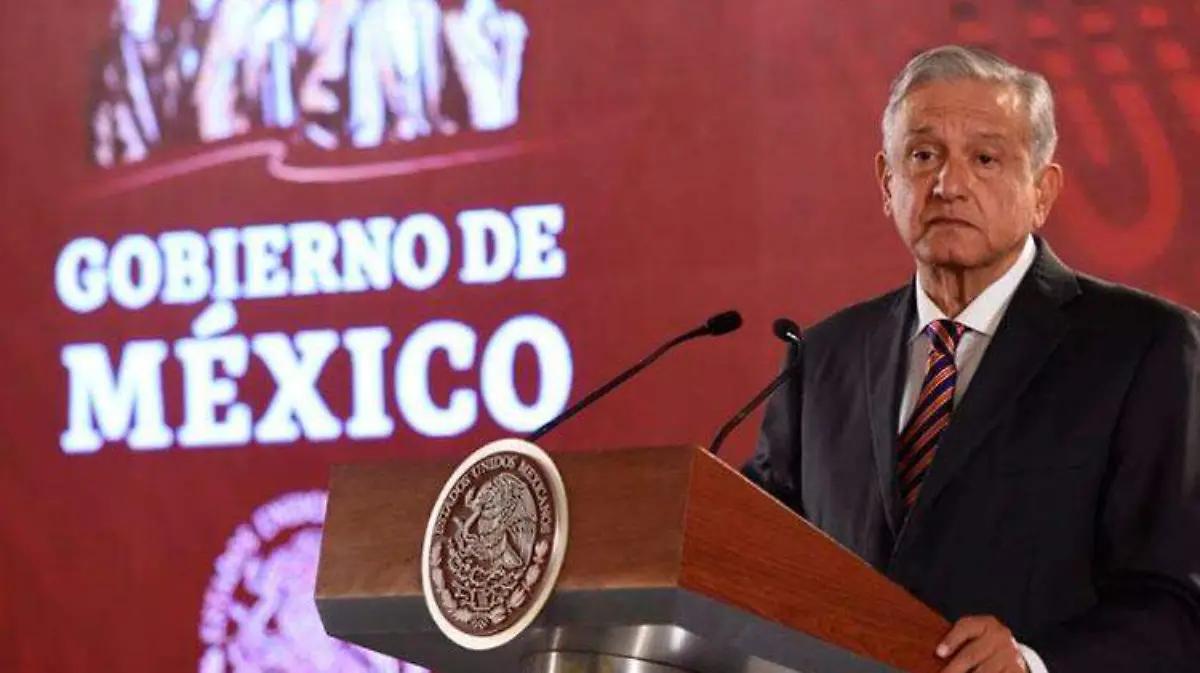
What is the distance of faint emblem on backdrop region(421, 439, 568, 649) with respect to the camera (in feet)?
5.35

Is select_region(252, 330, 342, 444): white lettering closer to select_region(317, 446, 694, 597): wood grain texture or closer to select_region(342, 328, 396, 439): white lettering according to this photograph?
select_region(342, 328, 396, 439): white lettering

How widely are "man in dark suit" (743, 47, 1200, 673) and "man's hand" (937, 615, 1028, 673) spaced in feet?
0.08

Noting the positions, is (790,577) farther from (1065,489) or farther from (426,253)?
(426,253)

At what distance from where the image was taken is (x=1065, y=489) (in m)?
2.09

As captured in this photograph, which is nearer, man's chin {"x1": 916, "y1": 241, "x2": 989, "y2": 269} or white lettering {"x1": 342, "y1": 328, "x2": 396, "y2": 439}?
man's chin {"x1": 916, "y1": 241, "x2": 989, "y2": 269}

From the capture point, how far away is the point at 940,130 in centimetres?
221

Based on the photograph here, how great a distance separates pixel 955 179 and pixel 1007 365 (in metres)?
0.21

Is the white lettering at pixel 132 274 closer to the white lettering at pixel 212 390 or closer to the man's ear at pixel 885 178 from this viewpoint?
the white lettering at pixel 212 390

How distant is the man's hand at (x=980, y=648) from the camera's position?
1815 millimetres

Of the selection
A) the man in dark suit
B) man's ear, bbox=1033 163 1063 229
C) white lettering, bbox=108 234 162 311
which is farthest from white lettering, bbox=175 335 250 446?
man's ear, bbox=1033 163 1063 229

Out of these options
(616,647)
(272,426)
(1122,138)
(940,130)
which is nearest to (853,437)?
(940,130)

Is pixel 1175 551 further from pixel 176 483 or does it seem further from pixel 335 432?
pixel 176 483

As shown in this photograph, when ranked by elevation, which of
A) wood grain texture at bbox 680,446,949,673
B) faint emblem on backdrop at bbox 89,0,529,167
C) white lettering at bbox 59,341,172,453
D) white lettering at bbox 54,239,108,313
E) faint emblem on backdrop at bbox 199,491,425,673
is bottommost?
faint emblem on backdrop at bbox 199,491,425,673

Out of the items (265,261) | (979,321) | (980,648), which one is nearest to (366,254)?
(265,261)
